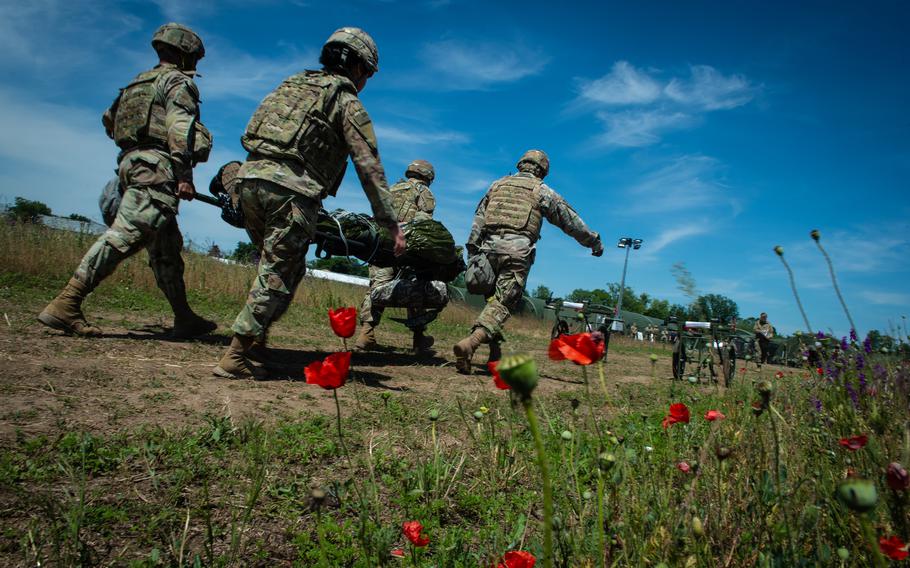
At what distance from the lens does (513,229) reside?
5.62 meters

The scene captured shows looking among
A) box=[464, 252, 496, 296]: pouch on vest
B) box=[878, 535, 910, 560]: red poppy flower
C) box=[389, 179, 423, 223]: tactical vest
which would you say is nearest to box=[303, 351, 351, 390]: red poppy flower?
box=[878, 535, 910, 560]: red poppy flower

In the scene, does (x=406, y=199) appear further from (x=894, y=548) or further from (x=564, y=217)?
(x=894, y=548)

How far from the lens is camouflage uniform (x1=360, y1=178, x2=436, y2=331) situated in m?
5.91

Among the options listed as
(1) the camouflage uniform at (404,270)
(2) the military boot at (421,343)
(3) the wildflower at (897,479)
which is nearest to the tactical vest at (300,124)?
(1) the camouflage uniform at (404,270)

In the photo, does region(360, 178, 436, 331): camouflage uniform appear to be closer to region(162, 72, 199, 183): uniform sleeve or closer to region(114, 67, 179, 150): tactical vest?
region(162, 72, 199, 183): uniform sleeve

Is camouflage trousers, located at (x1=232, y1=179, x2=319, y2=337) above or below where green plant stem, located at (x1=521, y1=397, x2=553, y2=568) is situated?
above

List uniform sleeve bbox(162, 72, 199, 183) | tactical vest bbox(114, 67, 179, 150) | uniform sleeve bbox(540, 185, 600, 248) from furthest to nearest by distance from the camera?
uniform sleeve bbox(540, 185, 600, 248) → tactical vest bbox(114, 67, 179, 150) → uniform sleeve bbox(162, 72, 199, 183)

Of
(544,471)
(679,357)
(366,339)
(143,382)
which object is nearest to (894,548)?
(544,471)

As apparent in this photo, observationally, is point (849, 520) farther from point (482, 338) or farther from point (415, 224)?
point (415, 224)

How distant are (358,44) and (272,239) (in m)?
1.56

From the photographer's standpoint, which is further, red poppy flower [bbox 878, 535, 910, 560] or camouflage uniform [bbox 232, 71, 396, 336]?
camouflage uniform [bbox 232, 71, 396, 336]

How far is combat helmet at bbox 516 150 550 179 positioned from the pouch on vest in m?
1.26

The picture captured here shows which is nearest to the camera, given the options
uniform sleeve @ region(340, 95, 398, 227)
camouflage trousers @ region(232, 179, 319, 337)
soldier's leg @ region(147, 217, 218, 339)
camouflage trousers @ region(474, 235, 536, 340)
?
camouflage trousers @ region(232, 179, 319, 337)

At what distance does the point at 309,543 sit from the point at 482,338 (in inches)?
149
